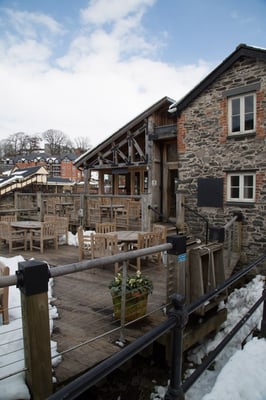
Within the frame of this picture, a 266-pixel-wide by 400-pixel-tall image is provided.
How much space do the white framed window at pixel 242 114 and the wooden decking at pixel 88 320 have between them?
220 inches

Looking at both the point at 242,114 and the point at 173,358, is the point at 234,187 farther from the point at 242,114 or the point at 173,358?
the point at 173,358

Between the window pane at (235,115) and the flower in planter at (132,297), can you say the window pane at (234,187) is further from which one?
the flower in planter at (132,297)

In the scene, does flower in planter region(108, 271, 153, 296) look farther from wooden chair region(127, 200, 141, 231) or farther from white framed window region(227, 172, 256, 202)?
white framed window region(227, 172, 256, 202)

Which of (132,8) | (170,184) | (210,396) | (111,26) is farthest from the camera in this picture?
(170,184)

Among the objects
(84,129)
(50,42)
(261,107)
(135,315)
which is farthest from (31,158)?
(135,315)

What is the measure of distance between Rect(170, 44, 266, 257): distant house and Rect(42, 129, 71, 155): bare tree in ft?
169

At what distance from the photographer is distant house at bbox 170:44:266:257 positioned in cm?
840

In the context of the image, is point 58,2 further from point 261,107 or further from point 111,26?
point 261,107

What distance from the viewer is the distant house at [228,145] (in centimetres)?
840

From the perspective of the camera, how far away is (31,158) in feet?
155

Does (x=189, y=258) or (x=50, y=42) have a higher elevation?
(x=50, y=42)

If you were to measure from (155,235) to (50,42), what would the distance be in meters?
8.83

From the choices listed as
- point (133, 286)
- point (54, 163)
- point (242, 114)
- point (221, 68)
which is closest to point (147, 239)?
point (133, 286)

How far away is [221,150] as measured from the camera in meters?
9.23
